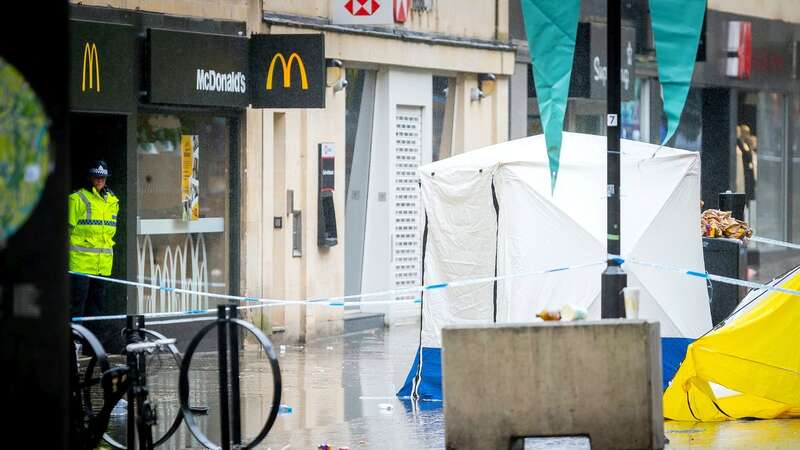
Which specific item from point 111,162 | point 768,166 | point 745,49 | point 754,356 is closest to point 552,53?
point 754,356

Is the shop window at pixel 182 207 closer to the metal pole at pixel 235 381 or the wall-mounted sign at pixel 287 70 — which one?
the wall-mounted sign at pixel 287 70

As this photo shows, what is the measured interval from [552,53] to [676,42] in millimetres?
919

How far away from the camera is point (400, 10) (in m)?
19.3

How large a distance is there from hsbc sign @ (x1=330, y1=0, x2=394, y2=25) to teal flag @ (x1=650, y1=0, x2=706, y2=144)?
7611mm

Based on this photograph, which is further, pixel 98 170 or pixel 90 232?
pixel 90 232

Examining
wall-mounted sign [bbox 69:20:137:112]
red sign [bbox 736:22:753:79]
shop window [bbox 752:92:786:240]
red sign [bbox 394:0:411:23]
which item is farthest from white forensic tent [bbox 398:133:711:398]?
shop window [bbox 752:92:786:240]

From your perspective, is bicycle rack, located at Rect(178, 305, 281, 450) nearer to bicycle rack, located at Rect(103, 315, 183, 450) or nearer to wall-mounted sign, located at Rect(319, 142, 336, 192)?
bicycle rack, located at Rect(103, 315, 183, 450)

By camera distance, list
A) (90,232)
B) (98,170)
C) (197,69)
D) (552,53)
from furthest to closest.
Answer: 1. (197,69)
2. (90,232)
3. (98,170)
4. (552,53)

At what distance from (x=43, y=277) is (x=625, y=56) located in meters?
20.1

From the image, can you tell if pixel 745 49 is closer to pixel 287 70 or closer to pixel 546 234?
pixel 287 70

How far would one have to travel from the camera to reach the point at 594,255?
12273mm

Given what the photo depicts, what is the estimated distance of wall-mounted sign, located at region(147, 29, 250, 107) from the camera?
1573cm

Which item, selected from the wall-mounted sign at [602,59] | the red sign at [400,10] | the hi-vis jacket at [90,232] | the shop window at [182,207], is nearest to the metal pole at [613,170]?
the hi-vis jacket at [90,232]

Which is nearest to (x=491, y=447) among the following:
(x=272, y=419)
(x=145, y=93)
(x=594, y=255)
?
(x=272, y=419)
